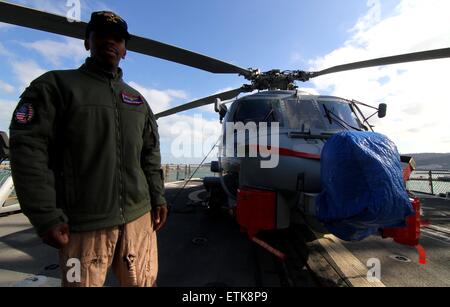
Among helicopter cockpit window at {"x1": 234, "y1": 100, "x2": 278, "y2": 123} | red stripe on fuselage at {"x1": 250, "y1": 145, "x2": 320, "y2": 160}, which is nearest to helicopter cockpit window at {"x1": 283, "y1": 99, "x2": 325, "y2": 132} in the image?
helicopter cockpit window at {"x1": 234, "y1": 100, "x2": 278, "y2": 123}

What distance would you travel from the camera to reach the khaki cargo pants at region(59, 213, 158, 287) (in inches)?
61.4

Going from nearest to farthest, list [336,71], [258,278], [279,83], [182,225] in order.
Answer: [258,278]
[182,225]
[336,71]
[279,83]

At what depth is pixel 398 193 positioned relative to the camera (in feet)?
7.62

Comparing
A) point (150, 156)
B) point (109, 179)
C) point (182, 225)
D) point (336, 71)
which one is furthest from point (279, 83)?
point (109, 179)

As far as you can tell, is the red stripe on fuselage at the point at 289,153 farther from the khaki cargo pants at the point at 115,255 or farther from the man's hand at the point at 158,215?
the khaki cargo pants at the point at 115,255

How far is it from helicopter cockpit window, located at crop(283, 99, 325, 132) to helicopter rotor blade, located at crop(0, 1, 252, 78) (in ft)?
7.95

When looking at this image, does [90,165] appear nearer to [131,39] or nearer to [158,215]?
[158,215]

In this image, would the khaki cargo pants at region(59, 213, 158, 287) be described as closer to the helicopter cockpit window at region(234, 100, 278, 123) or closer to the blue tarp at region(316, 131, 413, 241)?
the blue tarp at region(316, 131, 413, 241)

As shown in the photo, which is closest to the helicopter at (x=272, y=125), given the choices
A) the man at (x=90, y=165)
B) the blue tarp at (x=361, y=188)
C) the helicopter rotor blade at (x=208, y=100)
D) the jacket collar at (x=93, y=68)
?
the blue tarp at (x=361, y=188)

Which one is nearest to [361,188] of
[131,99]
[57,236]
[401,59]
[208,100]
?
[131,99]

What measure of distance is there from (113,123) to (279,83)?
20.3ft

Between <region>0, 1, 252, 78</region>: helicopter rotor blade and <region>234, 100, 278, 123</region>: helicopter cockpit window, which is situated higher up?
<region>0, 1, 252, 78</region>: helicopter rotor blade

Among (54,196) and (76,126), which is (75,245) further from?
(76,126)

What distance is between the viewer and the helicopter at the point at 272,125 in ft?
10.3
